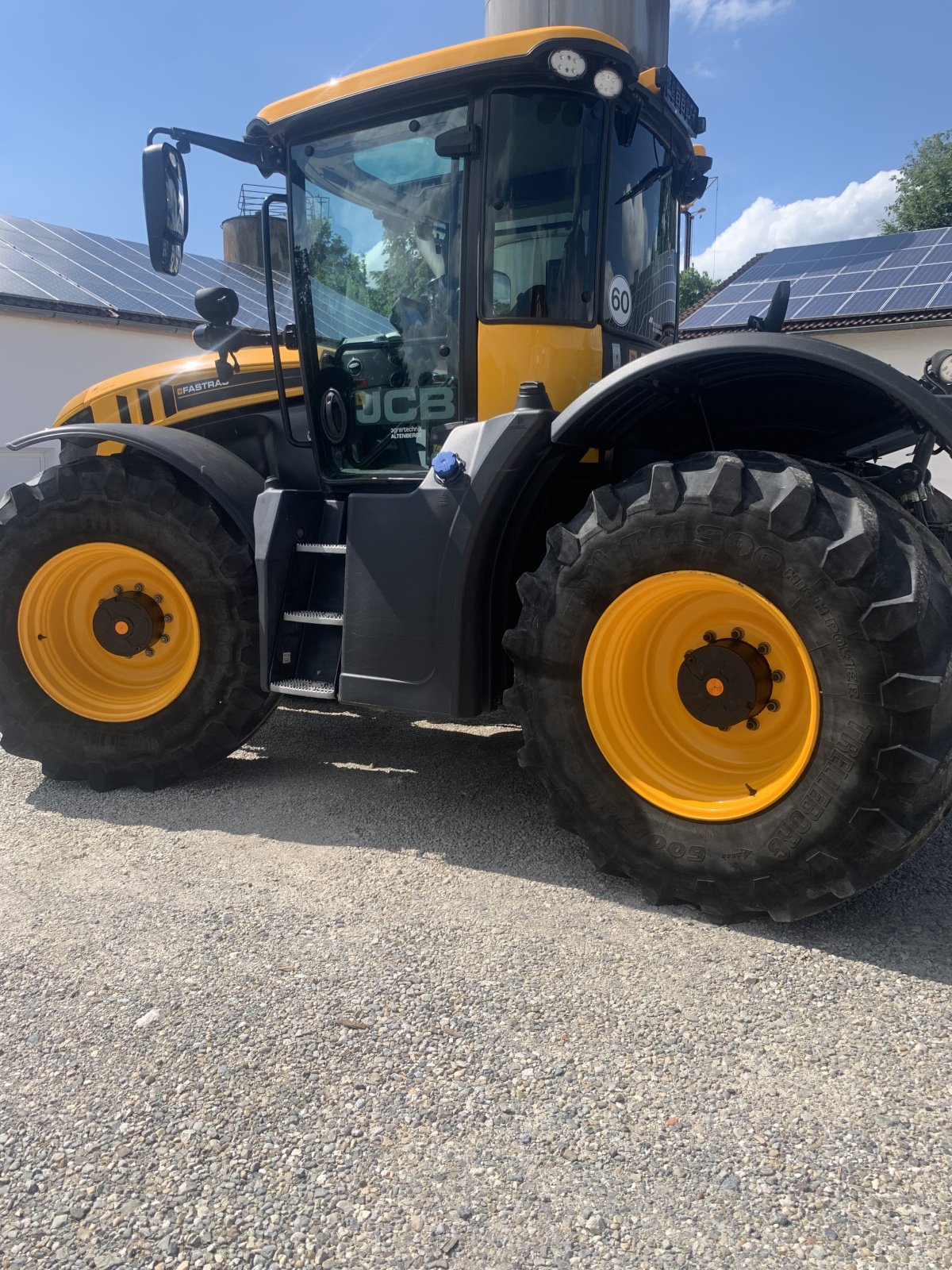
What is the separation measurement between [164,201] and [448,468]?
1629 mm

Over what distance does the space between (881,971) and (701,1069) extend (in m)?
0.70

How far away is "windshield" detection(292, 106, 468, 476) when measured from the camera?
3518mm

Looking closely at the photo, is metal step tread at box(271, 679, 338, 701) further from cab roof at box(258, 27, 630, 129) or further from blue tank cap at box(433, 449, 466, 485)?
cab roof at box(258, 27, 630, 129)

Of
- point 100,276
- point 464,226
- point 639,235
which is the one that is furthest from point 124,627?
point 100,276

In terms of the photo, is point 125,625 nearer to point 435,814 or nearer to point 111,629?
point 111,629

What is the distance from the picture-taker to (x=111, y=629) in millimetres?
4090

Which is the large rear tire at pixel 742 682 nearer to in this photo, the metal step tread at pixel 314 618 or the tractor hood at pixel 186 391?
the metal step tread at pixel 314 618

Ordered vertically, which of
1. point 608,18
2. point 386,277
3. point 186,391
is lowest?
point 186,391

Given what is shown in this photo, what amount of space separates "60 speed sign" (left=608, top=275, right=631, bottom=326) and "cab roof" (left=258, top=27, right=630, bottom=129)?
29.8 inches

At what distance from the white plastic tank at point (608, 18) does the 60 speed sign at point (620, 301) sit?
85cm

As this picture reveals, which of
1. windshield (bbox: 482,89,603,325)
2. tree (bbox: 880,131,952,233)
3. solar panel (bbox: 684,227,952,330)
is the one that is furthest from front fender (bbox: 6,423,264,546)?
tree (bbox: 880,131,952,233)

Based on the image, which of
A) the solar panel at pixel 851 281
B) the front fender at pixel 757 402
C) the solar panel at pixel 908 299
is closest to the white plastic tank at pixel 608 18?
the front fender at pixel 757 402

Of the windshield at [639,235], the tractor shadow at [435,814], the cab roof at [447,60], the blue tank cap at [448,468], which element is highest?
the cab roof at [447,60]

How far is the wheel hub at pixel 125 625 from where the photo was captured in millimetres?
4066
